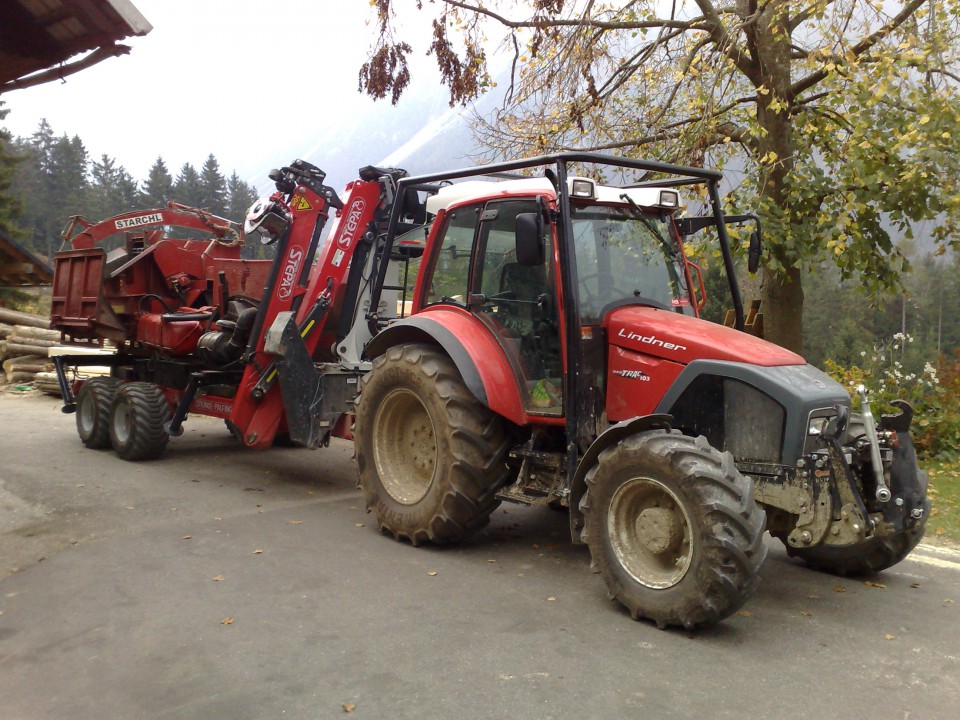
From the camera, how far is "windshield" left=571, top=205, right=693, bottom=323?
5.44m

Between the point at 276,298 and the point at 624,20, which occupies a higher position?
the point at 624,20

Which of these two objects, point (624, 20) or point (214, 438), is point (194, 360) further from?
point (624, 20)

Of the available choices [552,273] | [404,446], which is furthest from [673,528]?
[404,446]

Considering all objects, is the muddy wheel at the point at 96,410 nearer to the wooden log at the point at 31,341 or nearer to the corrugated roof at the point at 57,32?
the corrugated roof at the point at 57,32

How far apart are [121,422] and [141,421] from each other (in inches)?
22.0

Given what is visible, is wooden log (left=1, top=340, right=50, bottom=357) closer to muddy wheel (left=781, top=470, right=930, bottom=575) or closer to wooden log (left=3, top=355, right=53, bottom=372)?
wooden log (left=3, top=355, right=53, bottom=372)

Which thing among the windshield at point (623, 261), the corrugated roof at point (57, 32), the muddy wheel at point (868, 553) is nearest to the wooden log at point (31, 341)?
the corrugated roof at point (57, 32)

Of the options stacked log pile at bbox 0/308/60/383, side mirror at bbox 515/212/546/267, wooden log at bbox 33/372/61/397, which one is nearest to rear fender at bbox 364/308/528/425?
side mirror at bbox 515/212/546/267

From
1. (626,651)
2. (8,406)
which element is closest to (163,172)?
(8,406)

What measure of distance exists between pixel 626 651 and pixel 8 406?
44.2 ft

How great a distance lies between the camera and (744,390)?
4738 mm

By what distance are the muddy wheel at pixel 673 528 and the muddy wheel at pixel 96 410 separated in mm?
7116

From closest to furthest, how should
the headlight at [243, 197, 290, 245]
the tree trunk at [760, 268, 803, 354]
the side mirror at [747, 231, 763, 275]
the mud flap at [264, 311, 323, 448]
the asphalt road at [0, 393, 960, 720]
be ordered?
the asphalt road at [0, 393, 960, 720] → the side mirror at [747, 231, 763, 275] → the mud flap at [264, 311, 323, 448] → the headlight at [243, 197, 290, 245] → the tree trunk at [760, 268, 803, 354]

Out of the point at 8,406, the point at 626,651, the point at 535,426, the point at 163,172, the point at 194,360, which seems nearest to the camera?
the point at 626,651
